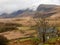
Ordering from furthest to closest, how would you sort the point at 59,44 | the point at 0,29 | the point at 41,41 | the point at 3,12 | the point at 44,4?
the point at 3,12
the point at 44,4
the point at 0,29
the point at 41,41
the point at 59,44

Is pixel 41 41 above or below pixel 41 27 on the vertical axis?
below

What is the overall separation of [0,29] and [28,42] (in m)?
19.4

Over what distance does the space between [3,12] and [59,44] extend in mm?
106249

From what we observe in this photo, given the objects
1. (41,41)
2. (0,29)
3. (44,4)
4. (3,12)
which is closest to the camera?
→ (41,41)

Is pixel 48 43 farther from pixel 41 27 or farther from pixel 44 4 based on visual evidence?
pixel 44 4

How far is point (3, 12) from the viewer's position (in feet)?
470

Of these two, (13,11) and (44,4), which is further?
(13,11)

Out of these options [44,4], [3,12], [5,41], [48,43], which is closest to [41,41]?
[48,43]

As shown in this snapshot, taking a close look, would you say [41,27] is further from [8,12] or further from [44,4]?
[8,12]

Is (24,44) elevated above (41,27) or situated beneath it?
situated beneath

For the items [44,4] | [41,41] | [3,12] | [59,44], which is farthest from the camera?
[3,12]

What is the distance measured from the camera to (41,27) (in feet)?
147

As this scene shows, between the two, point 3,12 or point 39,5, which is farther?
point 3,12

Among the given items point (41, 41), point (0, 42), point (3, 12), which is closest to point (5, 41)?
point (0, 42)
